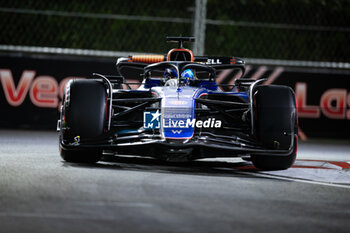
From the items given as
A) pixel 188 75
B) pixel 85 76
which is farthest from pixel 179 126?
pixel 85 76

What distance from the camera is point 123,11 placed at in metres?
13.9

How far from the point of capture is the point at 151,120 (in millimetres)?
7215

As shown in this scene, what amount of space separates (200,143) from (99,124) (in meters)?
1.09

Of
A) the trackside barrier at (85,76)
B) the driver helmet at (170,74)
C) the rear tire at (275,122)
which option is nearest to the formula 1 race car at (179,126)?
the rear tire at (275,122)

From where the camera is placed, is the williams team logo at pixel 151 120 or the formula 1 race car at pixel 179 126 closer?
the formula 1 race car at pixel 179 126

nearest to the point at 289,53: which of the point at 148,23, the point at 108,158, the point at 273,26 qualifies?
the point at 273,26

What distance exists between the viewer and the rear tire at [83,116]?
7203 millimetres

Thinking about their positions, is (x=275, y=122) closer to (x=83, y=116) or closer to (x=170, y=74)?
(x=83, y=116)

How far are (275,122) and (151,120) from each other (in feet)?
4.20

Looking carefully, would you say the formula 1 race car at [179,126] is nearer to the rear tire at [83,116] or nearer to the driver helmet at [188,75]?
the rear tire at [83,116]

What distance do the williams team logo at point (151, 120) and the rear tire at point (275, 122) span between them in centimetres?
104

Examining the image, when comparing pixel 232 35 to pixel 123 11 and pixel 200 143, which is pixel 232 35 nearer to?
pixel 123 11

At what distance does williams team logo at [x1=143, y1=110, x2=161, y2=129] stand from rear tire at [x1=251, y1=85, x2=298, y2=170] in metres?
1.04

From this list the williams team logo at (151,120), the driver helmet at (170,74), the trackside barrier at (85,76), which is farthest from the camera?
the trackside barrier at (85,76)
